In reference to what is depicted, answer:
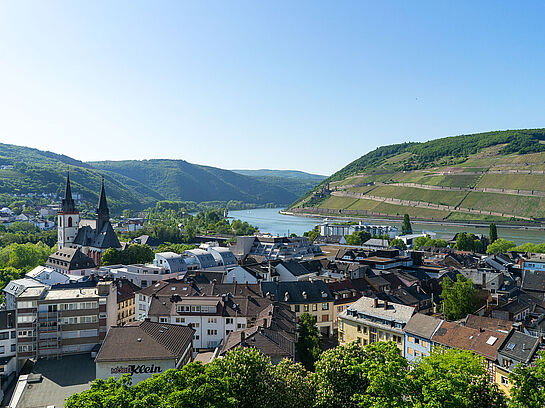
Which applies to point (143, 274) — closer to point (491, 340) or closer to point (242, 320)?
point (242, 320)

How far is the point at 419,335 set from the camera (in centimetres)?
3366

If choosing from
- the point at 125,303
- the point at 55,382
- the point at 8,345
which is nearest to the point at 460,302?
the point at 125,303

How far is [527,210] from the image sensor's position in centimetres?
18625

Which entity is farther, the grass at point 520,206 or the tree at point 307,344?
the grass at point 520,206

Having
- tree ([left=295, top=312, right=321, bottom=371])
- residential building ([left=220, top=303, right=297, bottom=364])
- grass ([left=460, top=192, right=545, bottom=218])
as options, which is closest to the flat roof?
residential building ([left=220, top=303, right=297, bottom=364])

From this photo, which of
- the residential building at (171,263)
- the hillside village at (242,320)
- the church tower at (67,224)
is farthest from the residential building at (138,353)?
the church tower at (67,224)

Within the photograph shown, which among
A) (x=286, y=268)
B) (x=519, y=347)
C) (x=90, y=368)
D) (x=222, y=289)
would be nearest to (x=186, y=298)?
(x=222, y=289)

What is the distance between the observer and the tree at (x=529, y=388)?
1859 centimetres

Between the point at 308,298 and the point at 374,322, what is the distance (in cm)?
855

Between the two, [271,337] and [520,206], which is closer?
[271,337]

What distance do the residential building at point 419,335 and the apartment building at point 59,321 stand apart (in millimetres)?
25925

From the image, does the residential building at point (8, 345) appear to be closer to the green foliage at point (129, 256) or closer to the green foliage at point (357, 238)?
the green foliage at point (129, 256)

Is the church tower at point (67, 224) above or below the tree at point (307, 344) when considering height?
above

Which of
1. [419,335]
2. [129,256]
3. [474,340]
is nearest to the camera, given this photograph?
[474,340]
